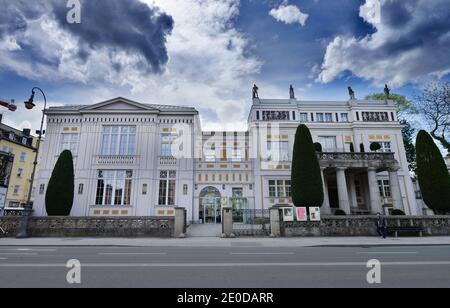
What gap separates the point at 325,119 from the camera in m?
30.3

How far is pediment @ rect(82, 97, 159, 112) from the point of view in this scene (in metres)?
27.6

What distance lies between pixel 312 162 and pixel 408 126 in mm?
27920

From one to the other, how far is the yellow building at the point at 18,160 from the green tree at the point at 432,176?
57.5 m

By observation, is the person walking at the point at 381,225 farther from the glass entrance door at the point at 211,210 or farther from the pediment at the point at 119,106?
the pediment at the point at 119,106

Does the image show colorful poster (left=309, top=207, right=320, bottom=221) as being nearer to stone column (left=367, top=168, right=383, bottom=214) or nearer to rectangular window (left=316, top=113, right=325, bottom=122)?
stone column (left=367, top=168, right=383, bottom=214)

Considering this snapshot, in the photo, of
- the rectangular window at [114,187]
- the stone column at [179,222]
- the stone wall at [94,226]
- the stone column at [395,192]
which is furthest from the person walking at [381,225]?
the rectangular window at [114,187]

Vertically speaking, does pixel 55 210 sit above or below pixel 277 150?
below

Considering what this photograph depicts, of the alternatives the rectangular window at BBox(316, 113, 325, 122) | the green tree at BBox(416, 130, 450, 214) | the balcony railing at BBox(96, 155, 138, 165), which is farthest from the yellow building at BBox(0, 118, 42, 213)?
the green tree at BBox(416, 130, 450, 214)

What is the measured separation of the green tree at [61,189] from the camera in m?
21.3

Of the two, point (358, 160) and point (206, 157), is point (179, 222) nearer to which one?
point (206, 157)
